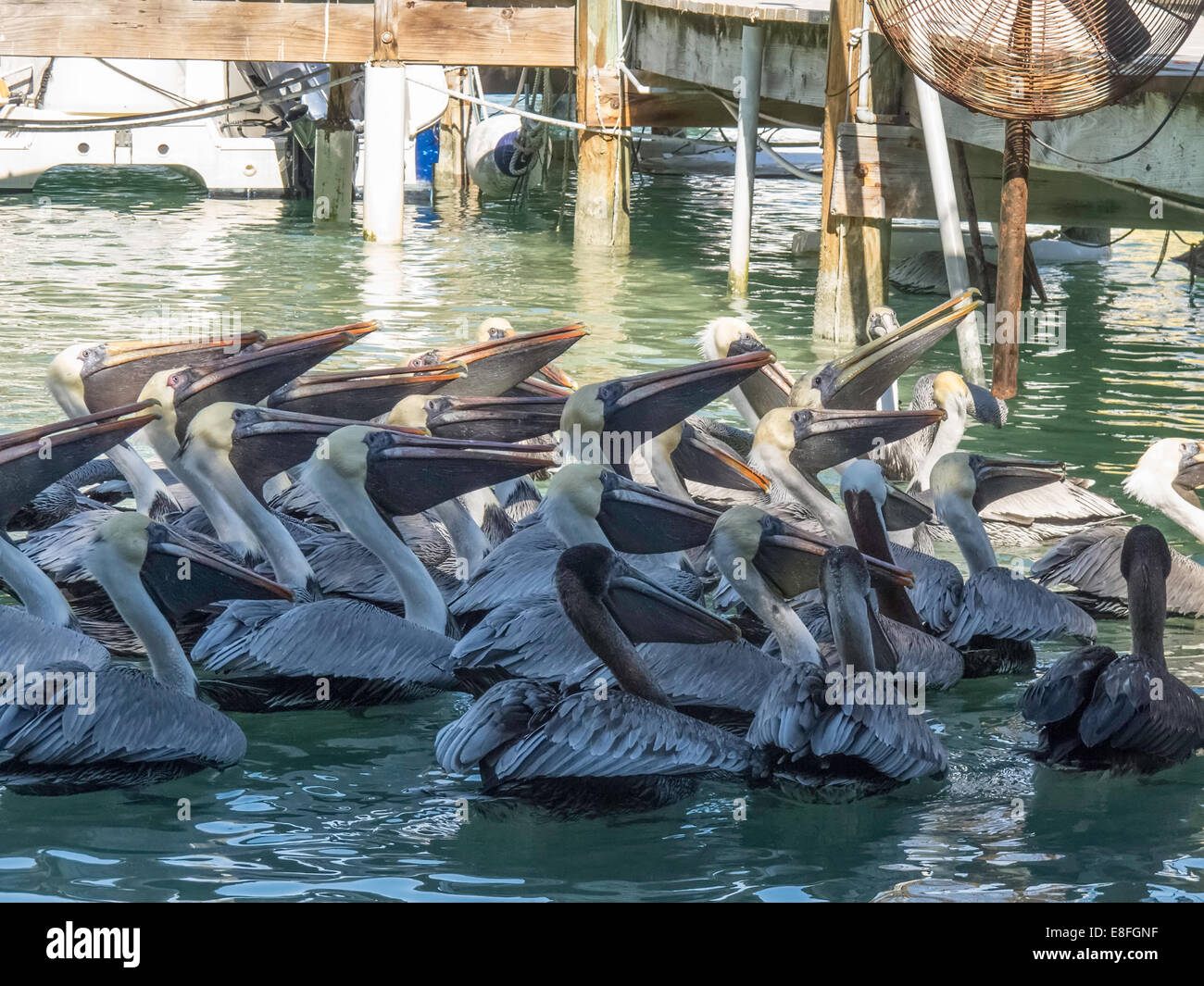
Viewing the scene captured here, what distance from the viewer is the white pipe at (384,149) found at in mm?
11289

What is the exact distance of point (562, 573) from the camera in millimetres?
4008

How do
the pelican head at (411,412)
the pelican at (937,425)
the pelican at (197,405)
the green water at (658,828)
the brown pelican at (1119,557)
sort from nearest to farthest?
the green water at (658,828)
the pelican at (197,405)
the brown pelican at (1119,557)
the pelican head at (411,412)
the pelican at (937,425)

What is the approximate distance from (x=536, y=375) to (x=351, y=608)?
7.98ft

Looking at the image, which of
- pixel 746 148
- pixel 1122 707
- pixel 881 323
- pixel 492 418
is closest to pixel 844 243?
pixel 881 323

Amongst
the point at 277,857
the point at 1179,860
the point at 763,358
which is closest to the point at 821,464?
the point at 763,358

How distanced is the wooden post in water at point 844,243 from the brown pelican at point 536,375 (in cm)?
210

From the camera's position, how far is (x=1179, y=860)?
3.62 metres

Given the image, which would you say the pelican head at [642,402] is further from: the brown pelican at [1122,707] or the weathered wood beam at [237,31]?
the weathered wood beam at [237,31]

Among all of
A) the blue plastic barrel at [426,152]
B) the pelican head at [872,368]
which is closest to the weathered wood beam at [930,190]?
the pelican head at [872,368]

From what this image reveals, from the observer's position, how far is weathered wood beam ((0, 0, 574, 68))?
1112 cm

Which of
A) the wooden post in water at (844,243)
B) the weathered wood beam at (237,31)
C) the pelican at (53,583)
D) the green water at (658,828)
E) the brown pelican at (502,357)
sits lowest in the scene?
the green water at (658,828)

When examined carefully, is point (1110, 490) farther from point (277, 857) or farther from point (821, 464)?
point (277, 857)

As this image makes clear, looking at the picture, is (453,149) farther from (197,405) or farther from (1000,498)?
(1000,498)
